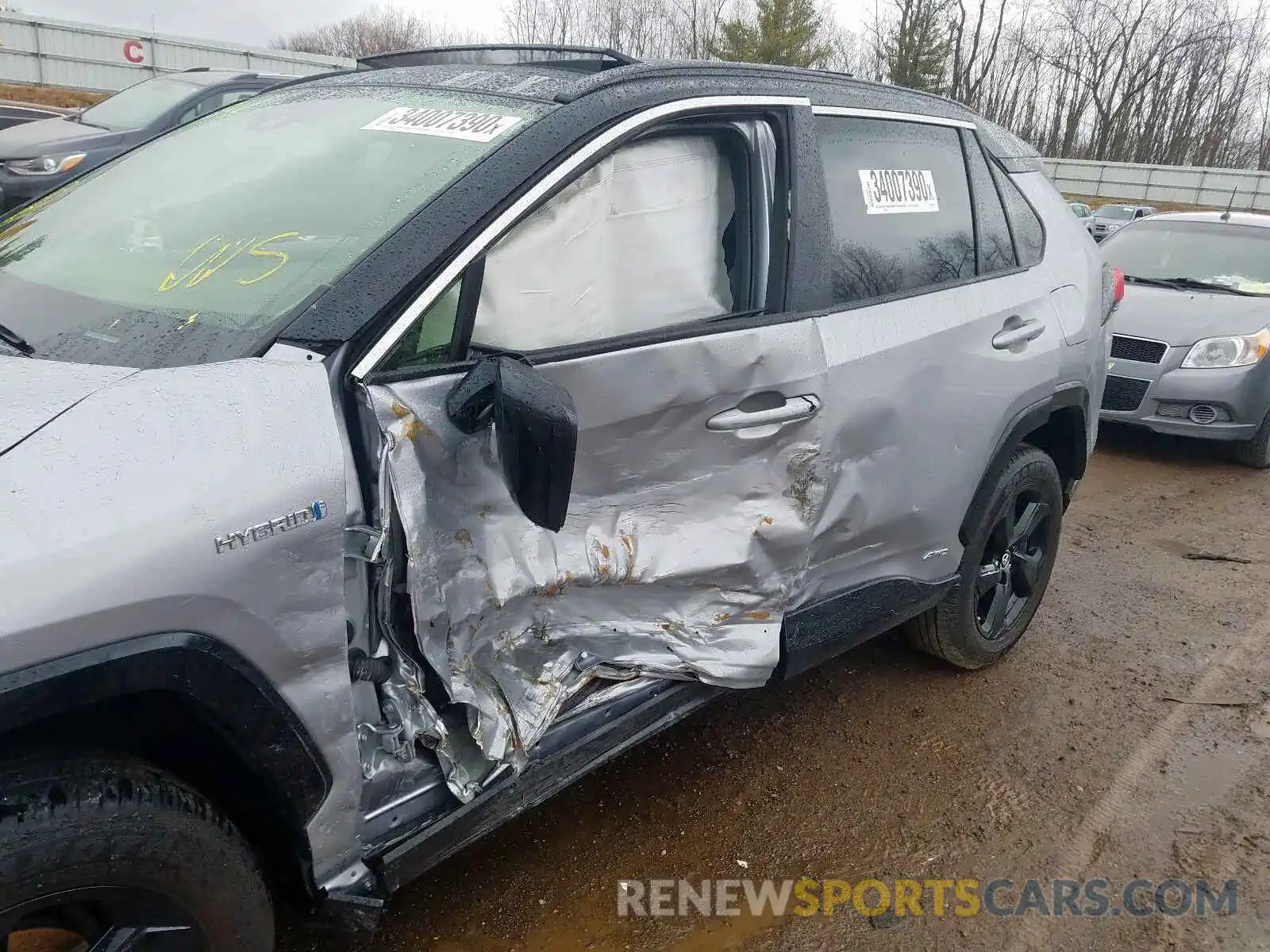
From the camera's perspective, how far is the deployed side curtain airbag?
1952 mm

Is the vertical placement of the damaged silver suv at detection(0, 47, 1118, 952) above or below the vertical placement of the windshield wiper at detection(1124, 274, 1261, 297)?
above

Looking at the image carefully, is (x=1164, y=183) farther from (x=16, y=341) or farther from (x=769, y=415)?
(x=16, y=341)

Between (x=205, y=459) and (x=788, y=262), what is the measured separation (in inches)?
58.6

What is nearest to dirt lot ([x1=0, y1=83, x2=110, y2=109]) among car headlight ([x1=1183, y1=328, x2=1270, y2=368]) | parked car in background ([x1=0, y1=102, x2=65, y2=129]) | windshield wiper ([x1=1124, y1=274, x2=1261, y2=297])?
parked car in background ([x1=0, y1=102, x2=65, y2=129])

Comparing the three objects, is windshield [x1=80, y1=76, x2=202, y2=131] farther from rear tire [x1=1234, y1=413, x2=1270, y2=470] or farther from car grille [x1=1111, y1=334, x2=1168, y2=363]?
rear tire [x1=1234, y1=413, x2=1270, y2=470]

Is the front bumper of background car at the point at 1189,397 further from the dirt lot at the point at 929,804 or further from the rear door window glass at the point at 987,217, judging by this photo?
the rear door window glass at the point at 987,217

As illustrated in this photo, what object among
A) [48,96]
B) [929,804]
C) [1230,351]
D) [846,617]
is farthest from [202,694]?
[48,96]

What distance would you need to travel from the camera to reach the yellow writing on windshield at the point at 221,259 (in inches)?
73.9

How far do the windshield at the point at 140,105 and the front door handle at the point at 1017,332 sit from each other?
743 centimetres

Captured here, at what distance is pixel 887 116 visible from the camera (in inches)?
110

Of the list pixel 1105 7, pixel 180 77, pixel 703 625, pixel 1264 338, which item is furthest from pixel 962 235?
pixel 1105 7

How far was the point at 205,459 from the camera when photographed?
1418 millimetres

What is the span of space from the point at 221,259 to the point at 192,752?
0.99 m

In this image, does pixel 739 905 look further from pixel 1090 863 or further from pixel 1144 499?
pixel 1144 499
